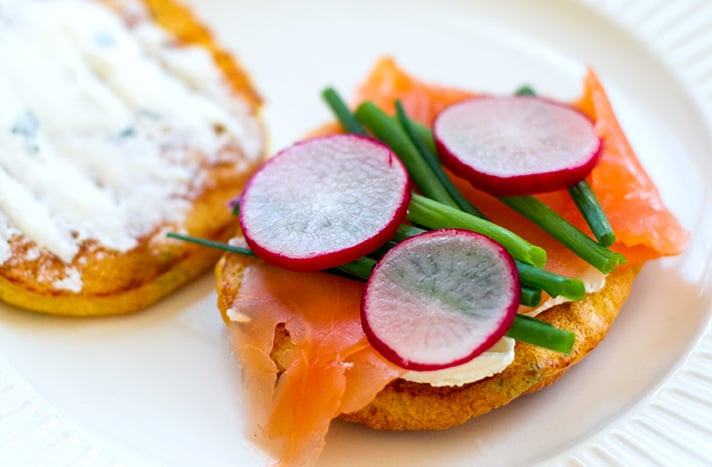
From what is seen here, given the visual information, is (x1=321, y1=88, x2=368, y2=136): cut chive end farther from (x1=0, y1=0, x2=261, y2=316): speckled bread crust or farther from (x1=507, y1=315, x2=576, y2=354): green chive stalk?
(x1=507, y1=315, x2=576, y2=354): green chive stalk

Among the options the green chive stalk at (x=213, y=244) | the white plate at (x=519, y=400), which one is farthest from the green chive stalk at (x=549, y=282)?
the green chive stalk at (x=213, y=244)

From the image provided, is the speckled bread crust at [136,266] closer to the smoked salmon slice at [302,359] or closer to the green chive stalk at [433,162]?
the smoked salmon slice at [302,359]

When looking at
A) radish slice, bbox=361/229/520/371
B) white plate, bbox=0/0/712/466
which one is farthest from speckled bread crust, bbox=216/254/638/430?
radish slice, bbox=361/229/520/371

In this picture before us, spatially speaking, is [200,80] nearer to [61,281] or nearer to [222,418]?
[61,281]

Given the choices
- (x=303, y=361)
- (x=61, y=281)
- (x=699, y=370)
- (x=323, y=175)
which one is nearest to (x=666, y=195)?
(x=699, y=370)

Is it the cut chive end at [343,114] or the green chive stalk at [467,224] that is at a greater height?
the green chive stalk at [467,224]
